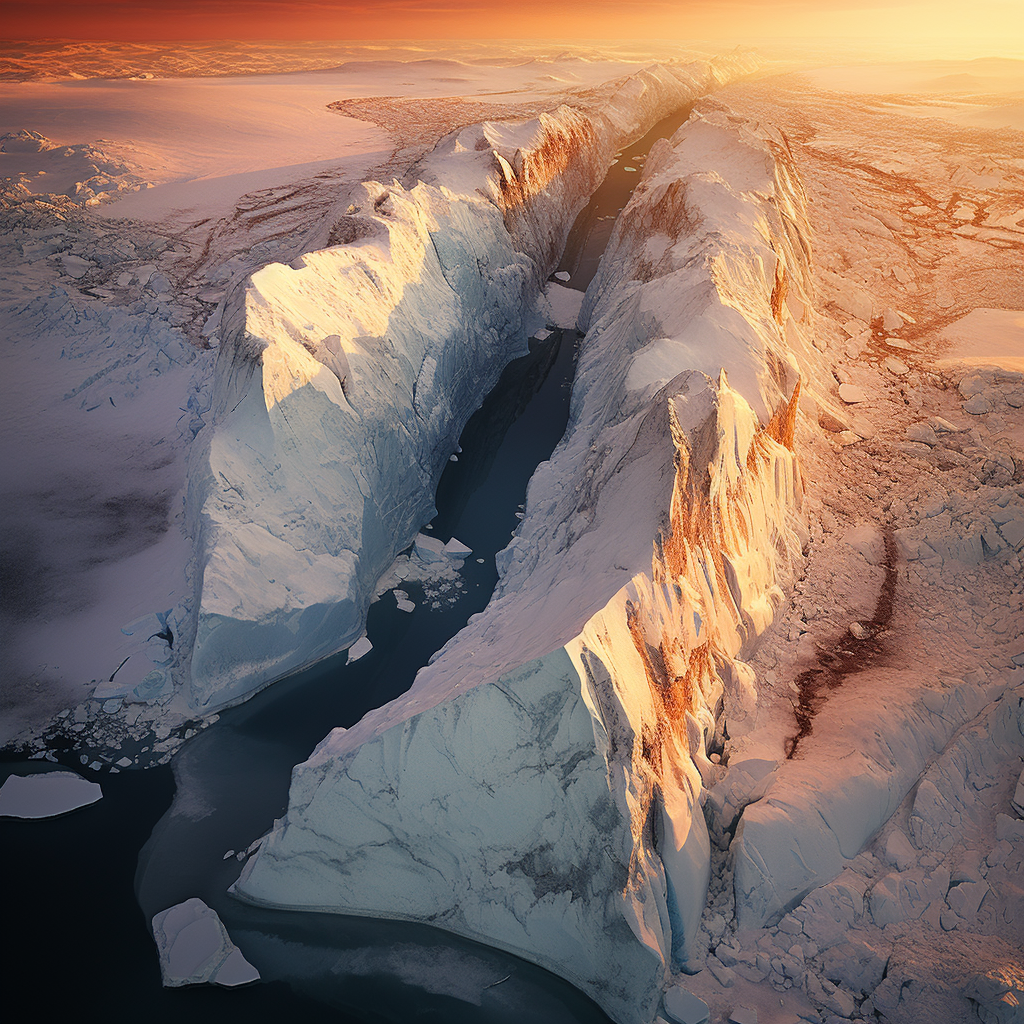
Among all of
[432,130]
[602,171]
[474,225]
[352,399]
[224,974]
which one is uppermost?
[432,130]

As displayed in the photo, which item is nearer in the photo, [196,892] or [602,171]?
[196,892]

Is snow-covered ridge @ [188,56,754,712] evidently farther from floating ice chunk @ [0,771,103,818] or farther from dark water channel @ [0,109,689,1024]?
floating ice chunk @ [0,771,103,818]

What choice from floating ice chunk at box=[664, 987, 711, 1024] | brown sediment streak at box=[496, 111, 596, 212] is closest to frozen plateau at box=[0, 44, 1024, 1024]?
floating ice chunk at box=[664, 987, 711, 1024]

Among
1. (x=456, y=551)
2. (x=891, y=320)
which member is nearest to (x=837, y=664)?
(x=456, y=551)

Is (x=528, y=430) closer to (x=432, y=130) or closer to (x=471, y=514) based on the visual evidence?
(x=471, y=514)

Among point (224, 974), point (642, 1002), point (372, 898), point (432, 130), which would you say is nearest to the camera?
point (642, 1002)

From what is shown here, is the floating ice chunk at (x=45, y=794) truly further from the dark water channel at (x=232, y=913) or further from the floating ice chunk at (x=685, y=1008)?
the floating ice chunk at (x=685, y=1008)

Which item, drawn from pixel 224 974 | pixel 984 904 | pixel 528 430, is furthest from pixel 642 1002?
pixel 528 430
